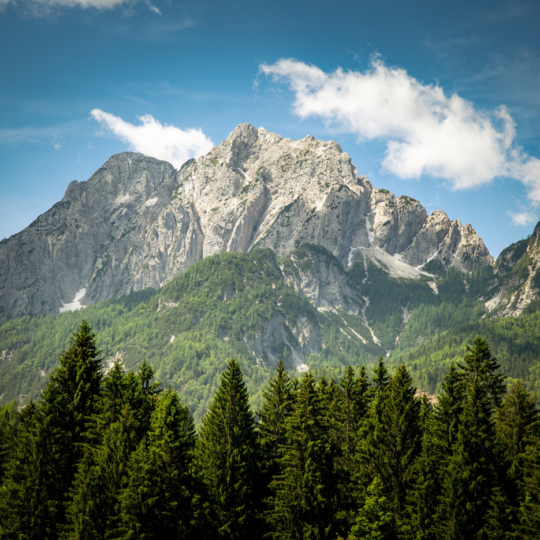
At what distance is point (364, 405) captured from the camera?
5509cm

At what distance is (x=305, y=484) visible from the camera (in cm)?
4169

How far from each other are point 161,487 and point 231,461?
8.07 meters

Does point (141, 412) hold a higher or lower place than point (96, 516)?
higher

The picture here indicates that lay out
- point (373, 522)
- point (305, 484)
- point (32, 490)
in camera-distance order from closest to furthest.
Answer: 1. point (32, 490)
2. point (373, 522)
3. point (305, 484)

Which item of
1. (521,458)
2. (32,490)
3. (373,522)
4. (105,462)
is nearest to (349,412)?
(373,522)

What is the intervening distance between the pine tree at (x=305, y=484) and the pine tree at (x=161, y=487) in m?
8.46

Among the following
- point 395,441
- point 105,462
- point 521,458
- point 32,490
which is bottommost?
point 32,490

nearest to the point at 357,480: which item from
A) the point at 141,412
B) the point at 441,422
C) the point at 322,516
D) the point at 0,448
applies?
the point at 322,516

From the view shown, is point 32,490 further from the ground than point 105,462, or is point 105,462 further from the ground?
point 105,462

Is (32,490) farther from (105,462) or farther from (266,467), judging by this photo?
(266,467)

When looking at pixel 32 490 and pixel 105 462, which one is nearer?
pixel 105 462

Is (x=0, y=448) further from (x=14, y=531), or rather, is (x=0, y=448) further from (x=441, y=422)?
(x=441, y=422)

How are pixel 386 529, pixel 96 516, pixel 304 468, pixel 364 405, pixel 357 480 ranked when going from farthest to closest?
pixel 364 405
pixel 357 480
pixel 304 468
pixel 386 529
pixel 96 516

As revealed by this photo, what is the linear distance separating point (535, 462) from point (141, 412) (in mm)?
32527
